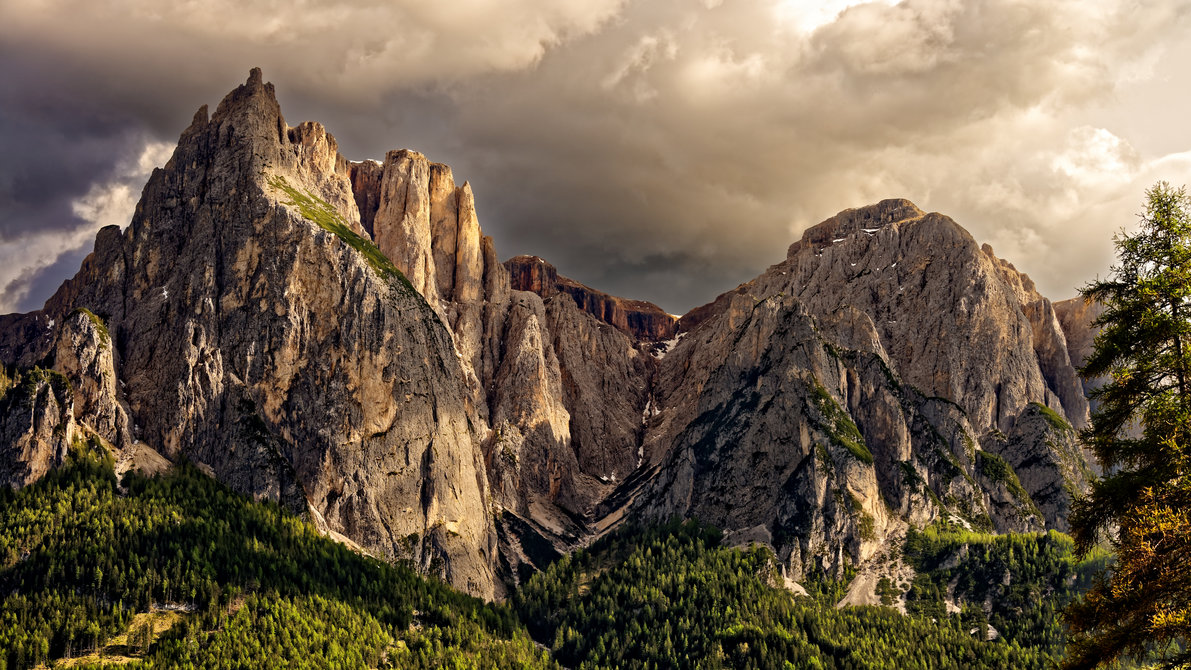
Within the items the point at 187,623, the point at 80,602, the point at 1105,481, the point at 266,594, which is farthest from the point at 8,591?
the point at 1105,481

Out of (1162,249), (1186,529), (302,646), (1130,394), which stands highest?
(1162,249)

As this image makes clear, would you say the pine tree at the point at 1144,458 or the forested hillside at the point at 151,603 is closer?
the pine tree at the point at 1144,458

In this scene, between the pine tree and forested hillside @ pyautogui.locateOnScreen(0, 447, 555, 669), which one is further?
forested hillside @ pyautogui.locateOnScreen(0, 447, 555, 669)

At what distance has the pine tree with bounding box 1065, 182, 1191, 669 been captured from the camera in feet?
94.6

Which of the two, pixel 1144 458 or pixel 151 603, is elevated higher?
pixel 1144 458

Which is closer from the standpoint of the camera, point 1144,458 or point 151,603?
point 1144,458

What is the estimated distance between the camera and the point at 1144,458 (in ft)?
102

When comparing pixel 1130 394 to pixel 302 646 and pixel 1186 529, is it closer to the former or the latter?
pixel 1186 529

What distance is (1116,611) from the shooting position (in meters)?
29.3

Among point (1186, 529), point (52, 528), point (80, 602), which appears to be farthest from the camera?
point (52, 528)

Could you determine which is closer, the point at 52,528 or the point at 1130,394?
the point at 1130,394

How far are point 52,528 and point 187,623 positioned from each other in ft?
136

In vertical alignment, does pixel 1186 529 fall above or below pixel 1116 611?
above

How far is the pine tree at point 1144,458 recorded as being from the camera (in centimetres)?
2883
